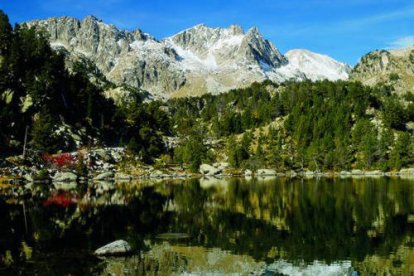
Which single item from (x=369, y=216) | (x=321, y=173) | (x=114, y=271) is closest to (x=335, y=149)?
(x=321, y=173)

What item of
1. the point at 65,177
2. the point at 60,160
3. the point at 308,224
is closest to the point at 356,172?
the point at 65,177

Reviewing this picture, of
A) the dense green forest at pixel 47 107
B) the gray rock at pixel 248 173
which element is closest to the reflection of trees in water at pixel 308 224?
the dense green forest at pixel 47 107

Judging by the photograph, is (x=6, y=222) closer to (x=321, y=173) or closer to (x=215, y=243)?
(x=215, y=243)

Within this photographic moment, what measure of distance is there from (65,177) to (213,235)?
101 meters

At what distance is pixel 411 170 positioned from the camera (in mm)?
177750

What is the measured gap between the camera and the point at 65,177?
143 metres

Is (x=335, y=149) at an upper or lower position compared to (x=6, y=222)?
upper

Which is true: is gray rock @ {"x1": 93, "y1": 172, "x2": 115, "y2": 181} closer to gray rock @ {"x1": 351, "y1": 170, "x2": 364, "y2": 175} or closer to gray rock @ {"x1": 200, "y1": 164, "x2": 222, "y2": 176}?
gray rock @ {"x1": 200, "y1": 164, "x2": 222, "y2": 176}

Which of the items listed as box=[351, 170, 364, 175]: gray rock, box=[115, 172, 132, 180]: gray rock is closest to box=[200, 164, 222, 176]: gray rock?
box=[115, 172, 132, 180]: gray rock

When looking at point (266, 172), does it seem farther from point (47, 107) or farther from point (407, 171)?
point (47, 107)

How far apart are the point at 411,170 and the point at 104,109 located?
123011 mm

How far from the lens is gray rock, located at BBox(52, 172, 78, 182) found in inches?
5568

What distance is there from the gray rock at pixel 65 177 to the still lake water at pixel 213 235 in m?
53.7

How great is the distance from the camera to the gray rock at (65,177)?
141 metres
